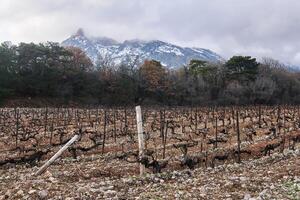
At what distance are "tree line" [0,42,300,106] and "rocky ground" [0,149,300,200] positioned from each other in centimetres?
4795

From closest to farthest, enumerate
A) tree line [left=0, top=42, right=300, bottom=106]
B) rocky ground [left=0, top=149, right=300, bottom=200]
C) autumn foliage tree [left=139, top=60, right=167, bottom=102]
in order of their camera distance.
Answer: rocky ground [left=0, top=149, right=300, bottom=200] < tree line [left=0, top=42, right=300, bottom=106] < autumn foliage tree [left=139, top=60, right=167, bottom=102]

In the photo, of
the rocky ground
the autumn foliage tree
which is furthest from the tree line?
the rocky ground

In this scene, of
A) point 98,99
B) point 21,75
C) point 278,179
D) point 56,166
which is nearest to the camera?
point 278,179

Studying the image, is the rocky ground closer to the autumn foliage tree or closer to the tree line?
the tree line

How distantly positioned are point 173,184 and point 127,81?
192 feet

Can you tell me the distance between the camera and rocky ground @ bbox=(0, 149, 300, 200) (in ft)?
31.3

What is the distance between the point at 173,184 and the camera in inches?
431

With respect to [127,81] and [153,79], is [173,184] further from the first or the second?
[153,79]

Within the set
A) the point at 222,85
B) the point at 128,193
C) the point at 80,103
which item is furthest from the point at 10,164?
the point at 222,85

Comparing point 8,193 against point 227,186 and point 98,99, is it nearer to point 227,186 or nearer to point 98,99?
point 227,186

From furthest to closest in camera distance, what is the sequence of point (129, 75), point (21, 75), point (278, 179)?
point (129, 75) → point (21, 75) → point (278, 179)

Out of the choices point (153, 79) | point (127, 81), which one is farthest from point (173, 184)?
point (153, 79)

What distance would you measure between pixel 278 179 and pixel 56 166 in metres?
8.01

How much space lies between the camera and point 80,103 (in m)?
63.8
